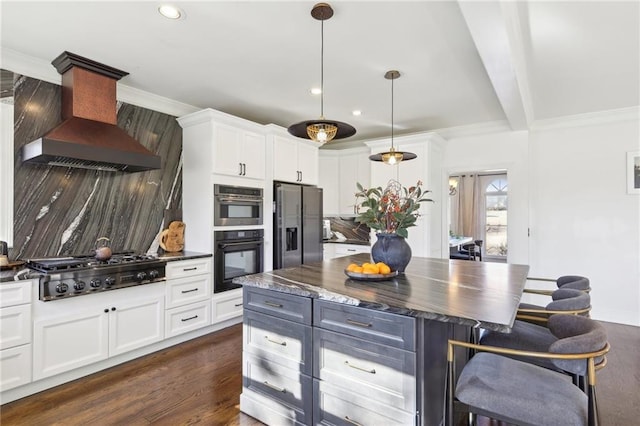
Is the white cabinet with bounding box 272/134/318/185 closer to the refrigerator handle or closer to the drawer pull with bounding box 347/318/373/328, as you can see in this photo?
the refrigerator handle

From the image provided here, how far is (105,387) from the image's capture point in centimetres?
259

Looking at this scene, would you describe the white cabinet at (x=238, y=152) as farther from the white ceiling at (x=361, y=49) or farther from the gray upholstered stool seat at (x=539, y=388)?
the gray upholstered stool seat at (x=539, y=388)

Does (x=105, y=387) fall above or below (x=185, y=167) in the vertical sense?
below

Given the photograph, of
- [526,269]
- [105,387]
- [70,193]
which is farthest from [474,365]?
[70,193]

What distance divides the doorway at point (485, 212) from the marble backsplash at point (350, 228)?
3.45m

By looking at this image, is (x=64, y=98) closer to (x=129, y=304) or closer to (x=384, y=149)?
(x=129, y=304)

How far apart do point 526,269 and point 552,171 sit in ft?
8.32

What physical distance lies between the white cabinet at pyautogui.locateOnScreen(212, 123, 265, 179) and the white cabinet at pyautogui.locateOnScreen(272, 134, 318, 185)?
212 mm

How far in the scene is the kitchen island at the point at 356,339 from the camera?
5.25ft

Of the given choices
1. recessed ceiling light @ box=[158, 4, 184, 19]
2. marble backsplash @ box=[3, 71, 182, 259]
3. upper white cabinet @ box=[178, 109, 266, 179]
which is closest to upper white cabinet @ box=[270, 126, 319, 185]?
upper white cabinet @ box=[178, 109, 266, 179]

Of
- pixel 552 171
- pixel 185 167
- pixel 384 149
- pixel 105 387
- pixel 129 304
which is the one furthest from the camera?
pixel 384 149

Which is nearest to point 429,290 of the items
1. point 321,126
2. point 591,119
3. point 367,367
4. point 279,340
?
point 367,367

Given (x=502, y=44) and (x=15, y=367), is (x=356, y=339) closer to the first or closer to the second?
(x=502, y=44)

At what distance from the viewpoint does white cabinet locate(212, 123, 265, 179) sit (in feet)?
12.5
